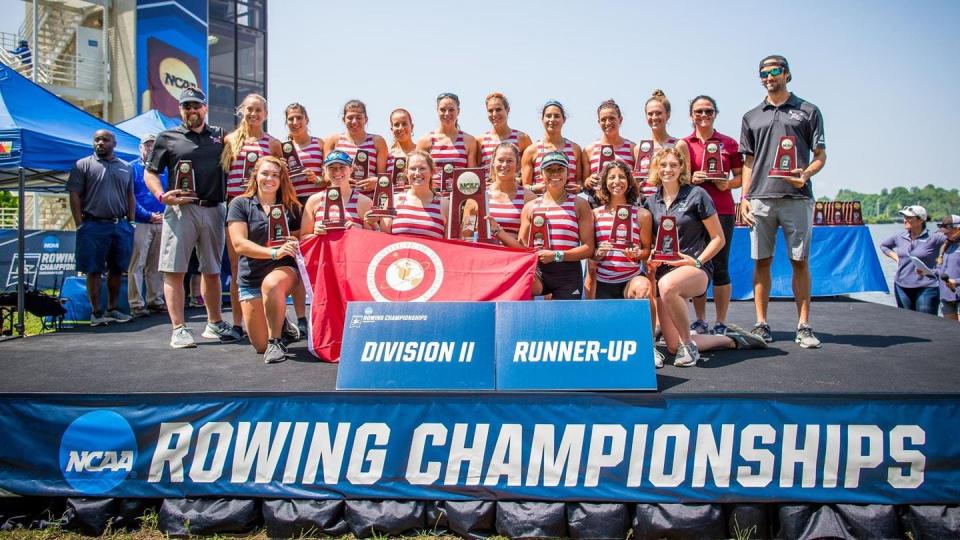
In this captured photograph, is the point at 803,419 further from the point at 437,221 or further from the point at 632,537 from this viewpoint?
the point at 437,221

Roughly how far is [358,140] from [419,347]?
2.62m

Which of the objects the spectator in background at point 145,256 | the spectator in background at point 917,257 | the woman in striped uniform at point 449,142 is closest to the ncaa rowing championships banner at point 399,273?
the woman in striped uniform at point 449,142

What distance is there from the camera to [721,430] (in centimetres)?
311

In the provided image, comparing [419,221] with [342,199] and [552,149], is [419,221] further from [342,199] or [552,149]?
[552,149]

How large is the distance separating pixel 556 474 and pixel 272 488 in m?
1.39

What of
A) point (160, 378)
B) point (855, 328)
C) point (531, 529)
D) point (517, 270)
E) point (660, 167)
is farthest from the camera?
point (855, 328)

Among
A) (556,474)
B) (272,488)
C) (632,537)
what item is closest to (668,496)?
(632,537)

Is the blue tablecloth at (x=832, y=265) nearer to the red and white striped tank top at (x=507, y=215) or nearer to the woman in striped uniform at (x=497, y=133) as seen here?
the woman in striped uniform at (x=497, y=133)

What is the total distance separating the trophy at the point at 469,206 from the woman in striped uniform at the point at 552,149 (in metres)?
0.82

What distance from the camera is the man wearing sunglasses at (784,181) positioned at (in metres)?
4.52

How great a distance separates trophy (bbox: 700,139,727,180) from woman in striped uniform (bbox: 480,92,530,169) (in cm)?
145

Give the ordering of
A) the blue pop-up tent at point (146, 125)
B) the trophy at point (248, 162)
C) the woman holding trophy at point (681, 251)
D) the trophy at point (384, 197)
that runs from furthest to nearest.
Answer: the blue pop-up tent at point (146, 125) < the trophy at point (248, 162) < the trophy at point (384, 197) < the woman holding trophy at point (681, 251)

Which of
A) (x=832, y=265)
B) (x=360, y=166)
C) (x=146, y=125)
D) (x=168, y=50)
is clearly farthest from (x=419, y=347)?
(x=168, y=50)

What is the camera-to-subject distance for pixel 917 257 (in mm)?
6961
